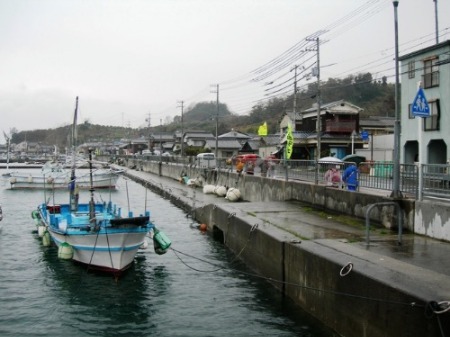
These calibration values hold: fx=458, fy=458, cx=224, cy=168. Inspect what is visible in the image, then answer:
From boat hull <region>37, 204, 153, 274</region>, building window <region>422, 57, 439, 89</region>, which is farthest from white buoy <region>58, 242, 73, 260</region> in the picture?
building window <region>422, 57, 439, 89</region>

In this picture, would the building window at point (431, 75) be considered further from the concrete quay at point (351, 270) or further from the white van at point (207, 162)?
the white van at point (207, 162)

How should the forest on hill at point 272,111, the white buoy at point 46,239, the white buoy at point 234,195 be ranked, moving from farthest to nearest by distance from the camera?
the forest on hill at point 272,111
the white buoy at point 234,195
the white buoy at point 46,239

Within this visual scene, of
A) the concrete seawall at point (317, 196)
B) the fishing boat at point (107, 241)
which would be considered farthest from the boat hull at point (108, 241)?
the concrete seawall at point (317, 196)

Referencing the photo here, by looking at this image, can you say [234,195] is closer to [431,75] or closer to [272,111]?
[431,75]

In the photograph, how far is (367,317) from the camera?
7.69 metres

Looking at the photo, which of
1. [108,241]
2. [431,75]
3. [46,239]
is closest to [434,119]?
[431,75]

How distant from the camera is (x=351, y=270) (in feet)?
27.5

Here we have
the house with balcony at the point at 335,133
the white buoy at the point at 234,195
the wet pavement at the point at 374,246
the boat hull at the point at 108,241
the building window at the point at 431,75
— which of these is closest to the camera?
the wet pavement at the point at 374,246

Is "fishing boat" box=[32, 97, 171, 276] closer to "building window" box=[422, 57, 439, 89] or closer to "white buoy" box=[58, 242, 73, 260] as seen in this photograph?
"white buoy" box=[58, 242, 73, 260]

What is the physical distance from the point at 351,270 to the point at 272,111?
99.5m

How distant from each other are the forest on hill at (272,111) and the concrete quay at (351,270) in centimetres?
1764

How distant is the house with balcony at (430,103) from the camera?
2898 centimetres

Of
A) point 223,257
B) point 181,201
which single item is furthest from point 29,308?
point 181,201

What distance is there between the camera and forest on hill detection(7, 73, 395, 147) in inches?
3209
